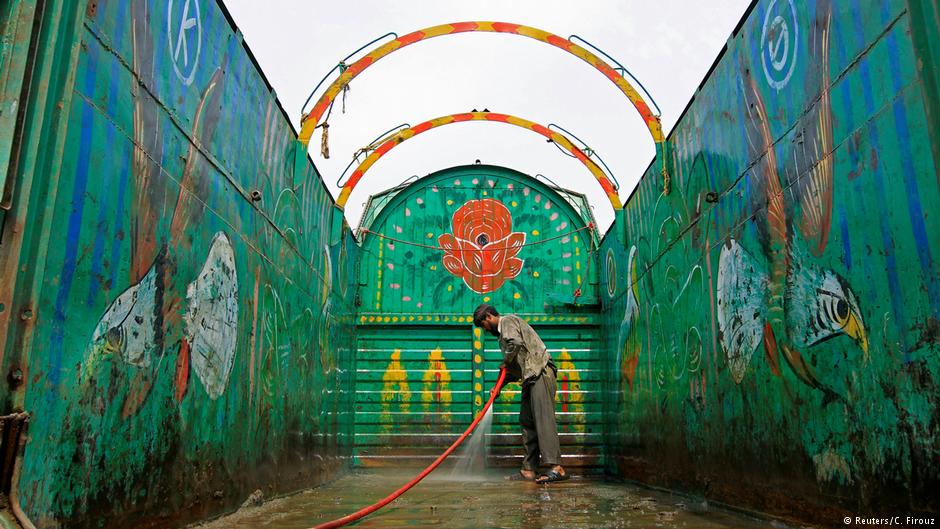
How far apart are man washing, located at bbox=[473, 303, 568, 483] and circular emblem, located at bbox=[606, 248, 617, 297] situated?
2.13 metres

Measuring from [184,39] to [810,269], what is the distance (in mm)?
3386

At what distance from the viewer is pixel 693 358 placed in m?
4.92

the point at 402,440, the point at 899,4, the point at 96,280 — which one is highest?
the point at 899,4

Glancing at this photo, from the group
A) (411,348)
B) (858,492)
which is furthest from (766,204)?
(411,348)

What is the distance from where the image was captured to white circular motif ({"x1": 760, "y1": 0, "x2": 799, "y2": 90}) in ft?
10.8

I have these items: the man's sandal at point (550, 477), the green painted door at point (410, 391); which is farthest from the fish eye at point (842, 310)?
the green painted door at point (410, 391)

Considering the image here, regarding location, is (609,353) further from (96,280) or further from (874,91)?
(96,280)

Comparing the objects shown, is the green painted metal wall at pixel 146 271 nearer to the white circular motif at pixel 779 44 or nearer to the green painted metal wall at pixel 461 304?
the white circular motif at pixel 779 44

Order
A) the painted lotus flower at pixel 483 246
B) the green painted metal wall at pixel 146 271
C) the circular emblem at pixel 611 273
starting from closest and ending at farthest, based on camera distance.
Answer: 1. the green painted metal wall at pixel 146 271
2. the circular emblem at pixel 611 273
3. the painted lotus flower at pixel 483 246

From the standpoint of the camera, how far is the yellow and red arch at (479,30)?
594cm

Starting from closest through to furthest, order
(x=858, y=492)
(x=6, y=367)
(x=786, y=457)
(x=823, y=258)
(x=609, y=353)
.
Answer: (x=6, y=367) < (x=858, y=492) < (x=823, y=258) < (x=786, y=457) < (x=609, y=353)

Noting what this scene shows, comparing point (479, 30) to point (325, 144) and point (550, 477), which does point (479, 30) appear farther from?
point (550, 477)

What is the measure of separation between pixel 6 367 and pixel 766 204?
3.57 m

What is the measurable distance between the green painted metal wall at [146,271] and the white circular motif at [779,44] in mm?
3167
